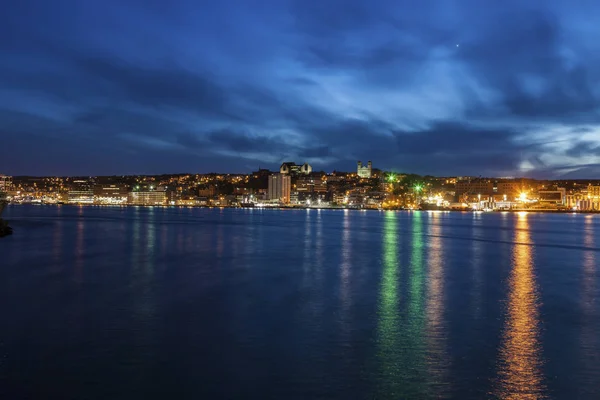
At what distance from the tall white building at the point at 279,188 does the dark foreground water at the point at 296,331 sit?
6400 inches

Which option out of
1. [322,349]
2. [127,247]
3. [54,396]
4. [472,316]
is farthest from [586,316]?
[127,247]

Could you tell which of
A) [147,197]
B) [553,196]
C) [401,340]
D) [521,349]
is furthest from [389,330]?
[147,197]

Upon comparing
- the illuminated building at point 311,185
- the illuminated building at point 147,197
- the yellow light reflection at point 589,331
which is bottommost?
the yellow light reflection at point 589,331

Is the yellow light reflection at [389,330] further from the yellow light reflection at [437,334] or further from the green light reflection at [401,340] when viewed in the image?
the yellow light reflection at [437,334]

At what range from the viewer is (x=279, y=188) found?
186375 millimetres

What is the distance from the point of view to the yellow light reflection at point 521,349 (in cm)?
761

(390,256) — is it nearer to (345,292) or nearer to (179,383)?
(345,292)

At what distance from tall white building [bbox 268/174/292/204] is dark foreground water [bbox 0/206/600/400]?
162557 mm

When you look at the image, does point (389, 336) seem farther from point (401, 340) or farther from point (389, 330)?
point (389, 330)

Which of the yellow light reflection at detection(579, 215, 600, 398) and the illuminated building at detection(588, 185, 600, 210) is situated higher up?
the illuminated building at detection(588, 185, 600, 210)

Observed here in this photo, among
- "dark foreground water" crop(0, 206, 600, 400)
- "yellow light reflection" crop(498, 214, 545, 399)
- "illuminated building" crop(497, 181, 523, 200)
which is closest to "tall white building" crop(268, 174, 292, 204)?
"illuminated building" crop(497, 181, 523, 200)

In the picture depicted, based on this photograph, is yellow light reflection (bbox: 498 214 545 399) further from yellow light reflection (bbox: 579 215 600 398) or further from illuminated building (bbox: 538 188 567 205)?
illuminated building (bbox: 538 188 567 205)

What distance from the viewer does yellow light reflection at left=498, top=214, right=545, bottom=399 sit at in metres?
7.61

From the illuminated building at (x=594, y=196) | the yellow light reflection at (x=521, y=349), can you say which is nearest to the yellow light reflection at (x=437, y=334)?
the yellow light reflection at (x=521, y=349)
